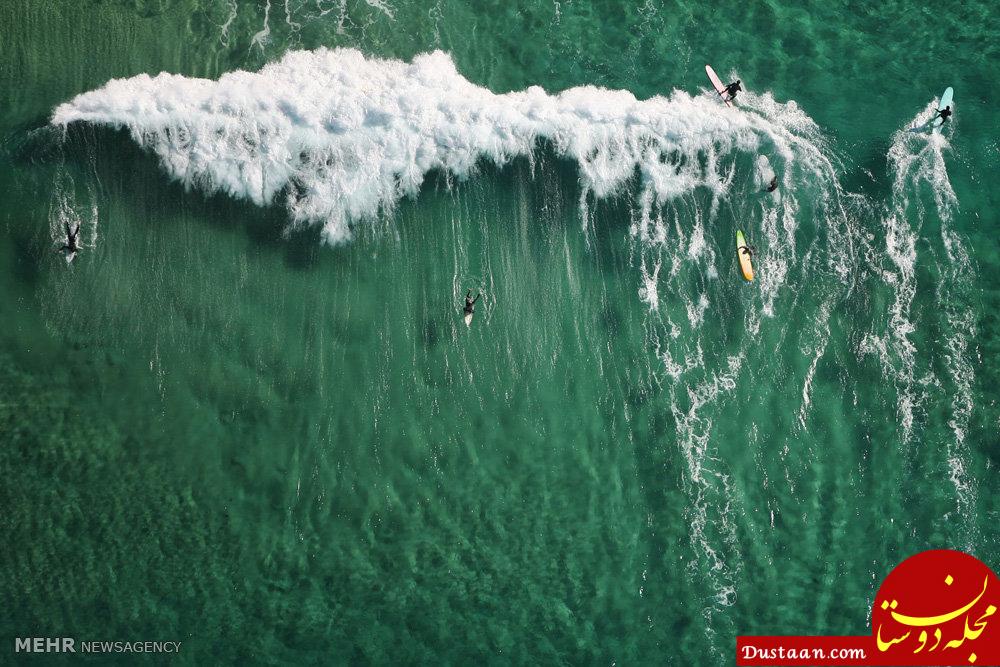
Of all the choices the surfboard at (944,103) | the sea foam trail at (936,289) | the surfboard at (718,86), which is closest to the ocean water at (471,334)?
the sea foam trail at (936,289)

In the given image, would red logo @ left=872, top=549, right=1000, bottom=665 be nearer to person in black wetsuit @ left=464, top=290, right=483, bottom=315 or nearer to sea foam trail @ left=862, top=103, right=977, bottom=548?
sea foam trail @ left=862, top=103, right=977, bottom=548

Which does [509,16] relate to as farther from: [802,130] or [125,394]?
[125,394]

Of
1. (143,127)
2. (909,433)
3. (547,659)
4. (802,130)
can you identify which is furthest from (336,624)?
(802,130)

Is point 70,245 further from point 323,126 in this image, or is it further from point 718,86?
point 718,86

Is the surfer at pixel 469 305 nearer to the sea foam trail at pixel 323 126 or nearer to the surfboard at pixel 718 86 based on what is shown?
the sea foam trail at pixel 323 126

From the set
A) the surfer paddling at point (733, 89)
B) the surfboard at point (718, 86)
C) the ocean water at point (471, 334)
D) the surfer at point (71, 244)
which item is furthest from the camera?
the surfboard at point (718, 86)

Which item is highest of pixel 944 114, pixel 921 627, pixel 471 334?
pixel 944 114

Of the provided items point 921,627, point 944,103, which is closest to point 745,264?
point 944,103
